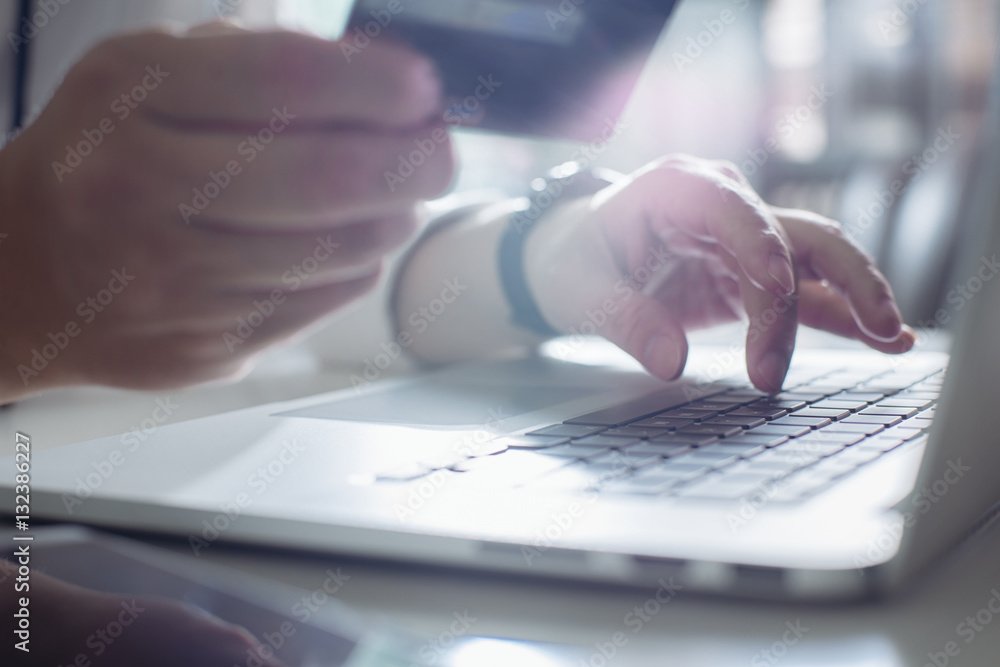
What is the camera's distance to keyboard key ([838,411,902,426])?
0.37m

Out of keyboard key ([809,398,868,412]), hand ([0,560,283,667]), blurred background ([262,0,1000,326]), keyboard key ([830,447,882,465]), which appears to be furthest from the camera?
blurred background ([262,0,1000,326])

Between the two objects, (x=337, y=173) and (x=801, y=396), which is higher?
(x=337, y=173)

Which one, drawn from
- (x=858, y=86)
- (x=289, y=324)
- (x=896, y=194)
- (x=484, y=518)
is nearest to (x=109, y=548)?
(x=484, y=518)

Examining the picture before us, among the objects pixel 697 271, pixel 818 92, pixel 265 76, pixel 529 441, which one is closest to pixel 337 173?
pixel 265 76

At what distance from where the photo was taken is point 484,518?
25 centimetres

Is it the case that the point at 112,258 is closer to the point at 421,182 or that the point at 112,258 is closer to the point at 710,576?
the point at 421,182

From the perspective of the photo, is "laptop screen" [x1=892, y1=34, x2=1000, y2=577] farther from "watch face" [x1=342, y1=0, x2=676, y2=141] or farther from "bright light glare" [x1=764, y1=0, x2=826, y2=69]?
"bright light glare" [x1=764, y1=0, x2=826, y2=69]

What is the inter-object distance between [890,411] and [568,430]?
0.56 ft

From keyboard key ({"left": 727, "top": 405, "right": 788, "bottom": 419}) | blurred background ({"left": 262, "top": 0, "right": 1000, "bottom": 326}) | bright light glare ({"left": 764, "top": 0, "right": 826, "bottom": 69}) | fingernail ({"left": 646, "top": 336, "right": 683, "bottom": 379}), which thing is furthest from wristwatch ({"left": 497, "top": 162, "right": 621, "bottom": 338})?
bright light glare ({"left": 764, "top": 0, "right": 826, "bottom": 69})

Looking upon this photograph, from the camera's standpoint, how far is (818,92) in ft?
8.95

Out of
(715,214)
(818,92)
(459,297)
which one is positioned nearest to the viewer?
(715,214)

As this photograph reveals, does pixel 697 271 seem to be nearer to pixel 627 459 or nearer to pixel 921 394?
pixel 921 394

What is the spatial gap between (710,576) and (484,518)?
7 cm

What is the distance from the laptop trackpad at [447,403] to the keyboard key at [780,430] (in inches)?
5.0
